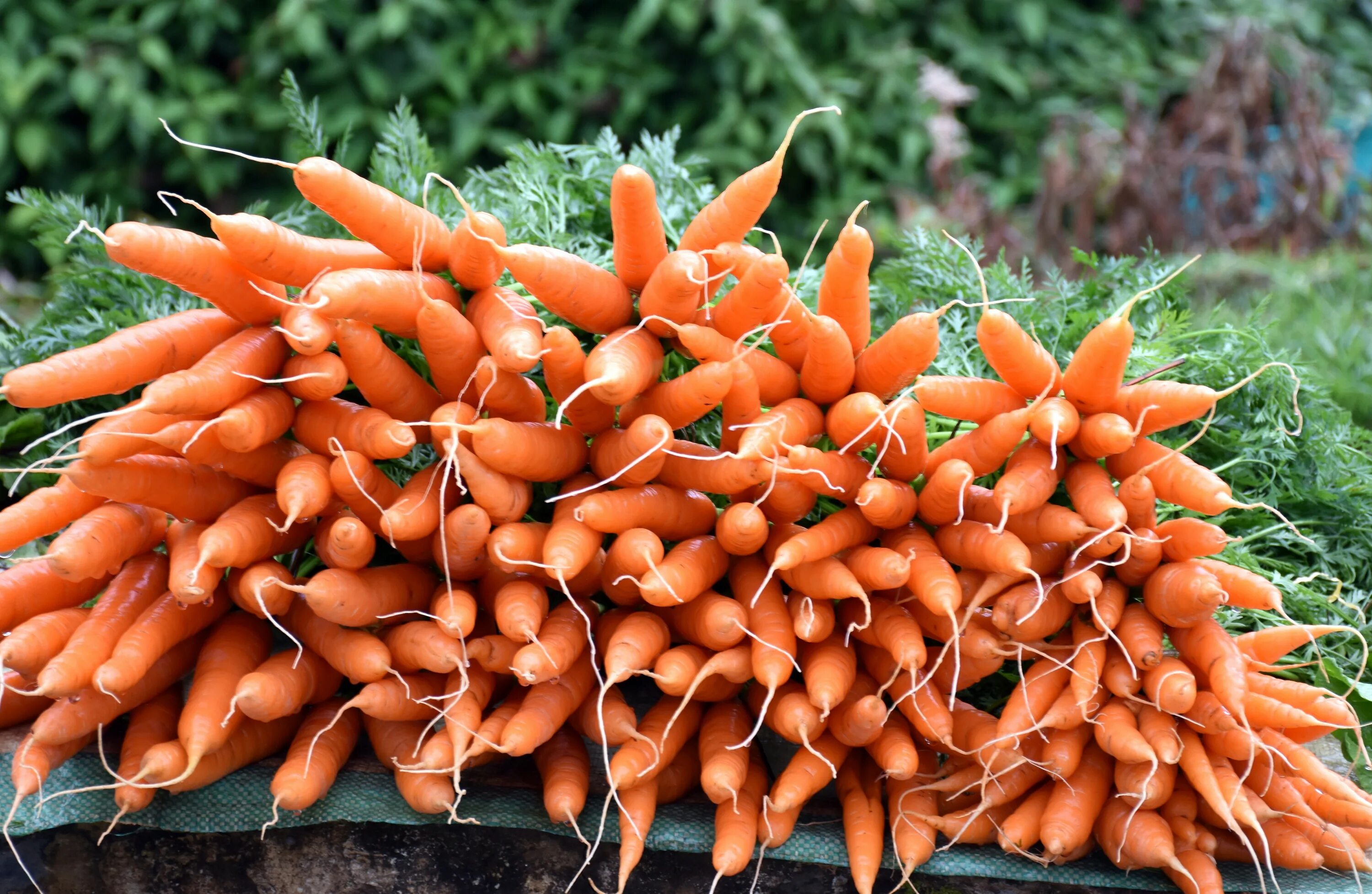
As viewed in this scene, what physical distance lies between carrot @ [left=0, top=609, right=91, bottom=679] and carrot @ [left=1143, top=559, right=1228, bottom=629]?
4.62 ft

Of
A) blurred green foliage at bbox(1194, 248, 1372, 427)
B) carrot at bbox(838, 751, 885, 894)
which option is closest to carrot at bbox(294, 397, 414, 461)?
carrot at bbox(838, 751, 885, 894)

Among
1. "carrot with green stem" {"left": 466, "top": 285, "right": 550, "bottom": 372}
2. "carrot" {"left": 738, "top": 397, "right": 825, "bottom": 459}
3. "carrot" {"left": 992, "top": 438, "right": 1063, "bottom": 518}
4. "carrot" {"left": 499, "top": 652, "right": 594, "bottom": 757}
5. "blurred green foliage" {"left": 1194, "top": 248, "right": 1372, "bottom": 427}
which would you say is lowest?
"blurred green foliage" {"left": 1194, "top": 248, "right": 1372, "bottom": 427}

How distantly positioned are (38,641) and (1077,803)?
1354mm

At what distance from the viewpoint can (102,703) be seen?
1417 millimetres

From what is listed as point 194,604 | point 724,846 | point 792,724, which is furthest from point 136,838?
point 792,724

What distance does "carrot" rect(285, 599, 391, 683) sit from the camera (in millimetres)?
1400

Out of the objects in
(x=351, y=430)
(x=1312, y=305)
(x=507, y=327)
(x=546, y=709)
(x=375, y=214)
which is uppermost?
(x=375, y=214)

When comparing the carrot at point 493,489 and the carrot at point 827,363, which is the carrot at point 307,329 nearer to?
the carrot at point 493,489

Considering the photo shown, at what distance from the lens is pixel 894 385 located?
148 centimetres

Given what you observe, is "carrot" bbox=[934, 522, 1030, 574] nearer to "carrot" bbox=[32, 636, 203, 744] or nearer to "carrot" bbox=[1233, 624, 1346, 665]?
"carrot" bbox=[1233, 624, 1346, 665]

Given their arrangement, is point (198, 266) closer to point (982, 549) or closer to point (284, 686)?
point (284, 686)

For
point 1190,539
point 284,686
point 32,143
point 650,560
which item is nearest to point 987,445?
point 1190,539

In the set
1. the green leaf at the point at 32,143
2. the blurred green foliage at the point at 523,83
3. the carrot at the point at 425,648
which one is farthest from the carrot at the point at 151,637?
the green leaf at the point at 32,143

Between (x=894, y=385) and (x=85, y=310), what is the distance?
56.2 inches
